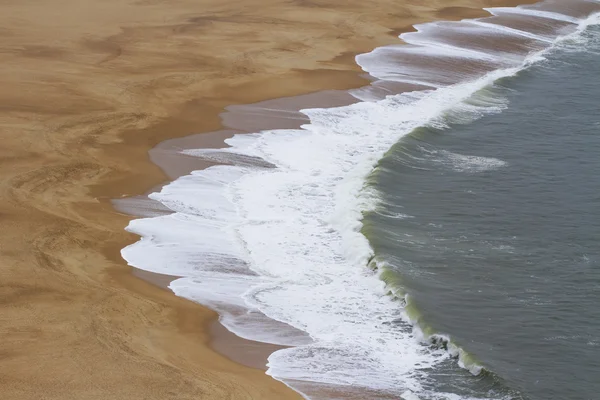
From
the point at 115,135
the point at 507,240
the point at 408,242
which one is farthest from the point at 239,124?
the point at 507,240

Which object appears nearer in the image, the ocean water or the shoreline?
the ocean water

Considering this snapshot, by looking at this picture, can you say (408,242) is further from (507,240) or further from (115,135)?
(115,135)

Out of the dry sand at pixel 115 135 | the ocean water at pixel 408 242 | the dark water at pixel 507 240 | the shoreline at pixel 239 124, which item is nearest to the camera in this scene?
the dry sand at pixel 115 135

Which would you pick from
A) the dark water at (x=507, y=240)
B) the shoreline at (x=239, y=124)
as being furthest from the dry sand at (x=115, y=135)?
the dark water at (x=507, y=240)

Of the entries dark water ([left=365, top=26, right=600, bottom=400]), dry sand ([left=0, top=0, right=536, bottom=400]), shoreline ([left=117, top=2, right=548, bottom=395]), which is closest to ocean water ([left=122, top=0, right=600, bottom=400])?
dark water ([left=365, top=26, right=600, bottom=400])

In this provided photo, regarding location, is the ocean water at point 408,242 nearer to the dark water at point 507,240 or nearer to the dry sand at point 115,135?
the dark water at point 507,240

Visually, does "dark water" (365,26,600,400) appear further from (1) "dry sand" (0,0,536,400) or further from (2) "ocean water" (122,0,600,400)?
(1) "dry sand" (0,0,536,400)

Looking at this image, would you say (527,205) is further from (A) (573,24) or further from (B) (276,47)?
(A) (573,24)
